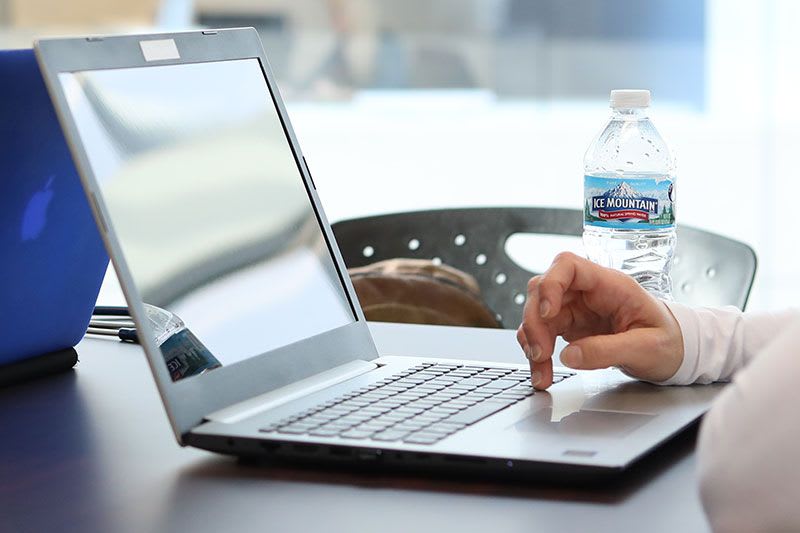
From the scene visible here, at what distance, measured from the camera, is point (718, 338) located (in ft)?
3.10

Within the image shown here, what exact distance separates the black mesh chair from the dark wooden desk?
0.91 meters

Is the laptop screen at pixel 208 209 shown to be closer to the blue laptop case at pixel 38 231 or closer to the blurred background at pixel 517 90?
the blue laptop case at pixel 38 231

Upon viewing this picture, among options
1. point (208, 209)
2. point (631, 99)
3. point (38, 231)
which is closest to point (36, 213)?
point (38, 231)

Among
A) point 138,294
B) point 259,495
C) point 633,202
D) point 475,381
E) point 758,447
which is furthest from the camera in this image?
point 633,202

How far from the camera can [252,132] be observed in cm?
104

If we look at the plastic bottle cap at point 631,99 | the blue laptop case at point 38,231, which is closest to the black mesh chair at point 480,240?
the plastic bottle cap at point 631,99

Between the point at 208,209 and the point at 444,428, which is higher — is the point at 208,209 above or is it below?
above

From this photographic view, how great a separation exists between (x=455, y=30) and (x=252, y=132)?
340cm

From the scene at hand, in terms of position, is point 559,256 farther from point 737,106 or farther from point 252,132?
point 737,106

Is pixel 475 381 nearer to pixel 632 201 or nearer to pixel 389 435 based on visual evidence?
pixel 389 435

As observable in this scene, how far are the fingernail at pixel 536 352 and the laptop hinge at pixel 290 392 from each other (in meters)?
0.14

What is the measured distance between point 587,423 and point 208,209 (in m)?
0.34

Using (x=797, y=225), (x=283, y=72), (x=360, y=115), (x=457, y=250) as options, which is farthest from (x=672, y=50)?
(x=457, y=250)

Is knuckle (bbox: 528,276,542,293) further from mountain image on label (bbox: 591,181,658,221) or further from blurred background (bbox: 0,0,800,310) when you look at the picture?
blurred background (bbox: 0,0,800,310)
